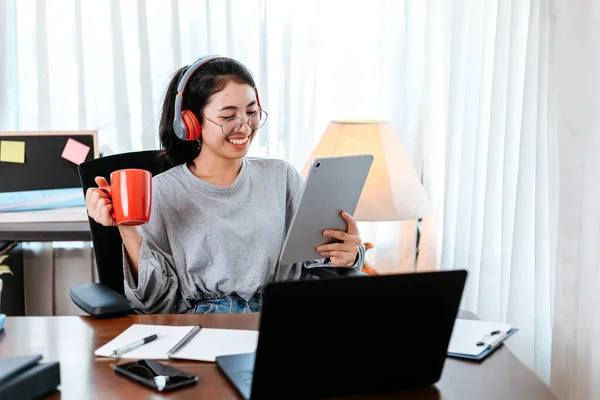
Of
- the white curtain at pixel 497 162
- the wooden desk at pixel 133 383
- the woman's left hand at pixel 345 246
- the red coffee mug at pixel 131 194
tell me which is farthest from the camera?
the white curtain at pixel 497 162

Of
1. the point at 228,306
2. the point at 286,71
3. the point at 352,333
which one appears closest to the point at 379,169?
the point at 286,71

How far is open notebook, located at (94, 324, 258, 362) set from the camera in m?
1.34

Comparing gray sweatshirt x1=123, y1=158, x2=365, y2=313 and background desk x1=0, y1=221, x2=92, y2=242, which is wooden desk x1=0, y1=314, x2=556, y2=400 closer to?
gray sweatshirt x1=123, y1=158, x2=365, y2=313

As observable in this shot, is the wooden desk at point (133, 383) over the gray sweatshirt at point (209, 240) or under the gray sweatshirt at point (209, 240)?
under

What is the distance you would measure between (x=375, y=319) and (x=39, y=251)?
7.07ft

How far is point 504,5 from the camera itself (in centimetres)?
232

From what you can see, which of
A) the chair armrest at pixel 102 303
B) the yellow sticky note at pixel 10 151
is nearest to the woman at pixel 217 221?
the chair armrest at pixel 102 303

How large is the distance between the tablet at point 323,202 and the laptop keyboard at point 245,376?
0.47 metres

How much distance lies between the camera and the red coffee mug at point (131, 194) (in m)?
1.52

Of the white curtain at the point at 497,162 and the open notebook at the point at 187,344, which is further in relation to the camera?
the white curtain at the point at 497,162

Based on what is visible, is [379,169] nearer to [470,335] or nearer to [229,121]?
[229,121]

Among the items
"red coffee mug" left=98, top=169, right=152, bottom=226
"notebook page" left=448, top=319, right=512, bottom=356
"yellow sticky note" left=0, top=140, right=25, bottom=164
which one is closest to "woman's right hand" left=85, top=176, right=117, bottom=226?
"red coffee mug" left=98, top=169, right=152, bottom=226

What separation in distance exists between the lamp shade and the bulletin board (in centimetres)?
90

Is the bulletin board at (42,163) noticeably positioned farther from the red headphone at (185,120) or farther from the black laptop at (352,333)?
the black laptop at (352,333)
